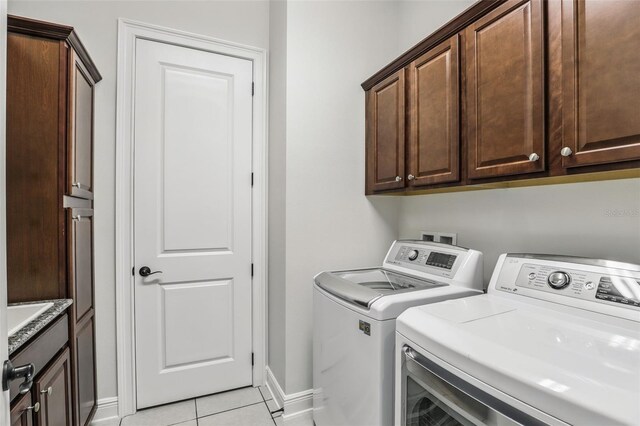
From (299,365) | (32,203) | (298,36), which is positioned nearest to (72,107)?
(32,203)

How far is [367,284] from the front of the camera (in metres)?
1.73

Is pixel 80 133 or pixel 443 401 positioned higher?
pixel 80 133

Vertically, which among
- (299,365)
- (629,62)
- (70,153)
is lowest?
(299,365)

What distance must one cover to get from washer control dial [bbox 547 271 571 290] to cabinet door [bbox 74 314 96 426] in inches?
80.7

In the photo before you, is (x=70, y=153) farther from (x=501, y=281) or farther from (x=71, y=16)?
(x=501, y=281)

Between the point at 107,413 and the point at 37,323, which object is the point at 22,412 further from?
the point at 107,413

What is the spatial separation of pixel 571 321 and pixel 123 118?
7.85ft

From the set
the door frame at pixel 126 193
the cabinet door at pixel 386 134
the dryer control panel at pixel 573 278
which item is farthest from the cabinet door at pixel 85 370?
the dryer control panel at pixel 573 278

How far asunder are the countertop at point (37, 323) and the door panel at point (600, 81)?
6.10ft

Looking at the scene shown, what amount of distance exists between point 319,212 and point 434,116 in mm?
882

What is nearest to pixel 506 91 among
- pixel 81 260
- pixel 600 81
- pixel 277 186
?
pixel 600 81

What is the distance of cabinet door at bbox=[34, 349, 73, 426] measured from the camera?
3.62ft

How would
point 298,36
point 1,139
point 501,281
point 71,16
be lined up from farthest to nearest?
1. point 298,36
2. point 71,16
3. point 501,281
4. point 1,139

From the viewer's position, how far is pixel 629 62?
90cm
